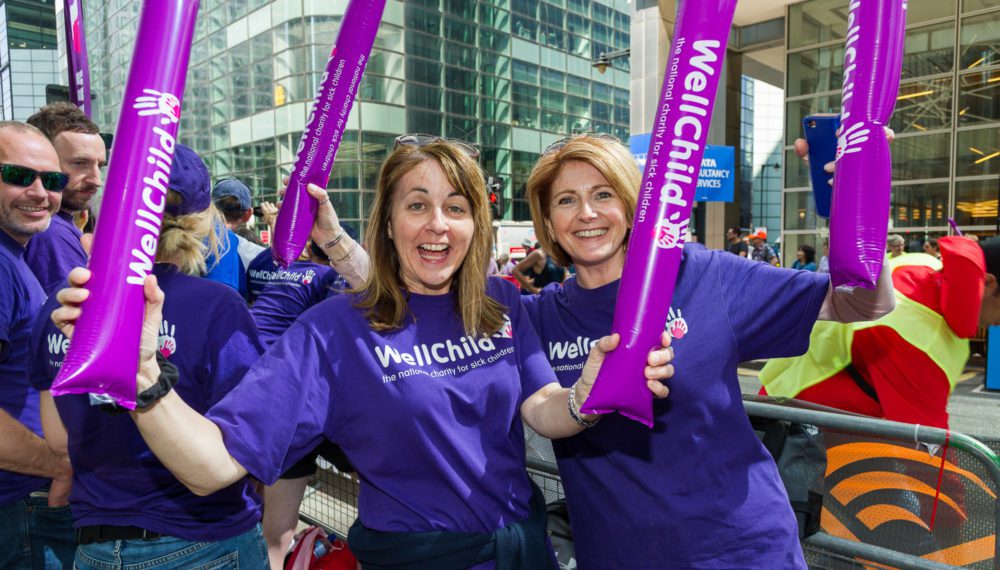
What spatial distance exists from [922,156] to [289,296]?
1693 cm

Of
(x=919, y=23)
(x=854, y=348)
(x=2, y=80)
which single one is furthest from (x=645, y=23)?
(x=854, y=348)

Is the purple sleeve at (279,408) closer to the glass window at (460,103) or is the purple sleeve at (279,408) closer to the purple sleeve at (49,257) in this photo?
the purple sleeve at (49,257)

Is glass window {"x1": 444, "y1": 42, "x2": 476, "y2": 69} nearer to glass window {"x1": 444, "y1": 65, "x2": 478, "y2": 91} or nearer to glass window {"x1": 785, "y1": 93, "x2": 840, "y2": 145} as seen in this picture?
glass window {"x1": 444, "y1": 65, "x2": 478, "y2": 91}

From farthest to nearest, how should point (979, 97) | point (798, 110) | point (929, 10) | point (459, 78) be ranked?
point (459, 78) → point (798, 110) → point (929, 10) → point (979, 97)

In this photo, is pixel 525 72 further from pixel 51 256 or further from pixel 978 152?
pixel 51 256

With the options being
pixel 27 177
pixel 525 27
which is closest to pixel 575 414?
pixel 27 177

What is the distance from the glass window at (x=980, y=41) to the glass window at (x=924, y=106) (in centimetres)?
58

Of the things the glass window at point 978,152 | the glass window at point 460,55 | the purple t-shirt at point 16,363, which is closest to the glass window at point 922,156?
the glass window at point 978,152

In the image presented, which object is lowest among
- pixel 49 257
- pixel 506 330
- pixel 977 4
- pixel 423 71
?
pixel 506 330

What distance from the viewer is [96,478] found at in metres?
1.80

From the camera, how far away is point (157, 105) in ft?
4.17

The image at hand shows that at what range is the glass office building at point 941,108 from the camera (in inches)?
585

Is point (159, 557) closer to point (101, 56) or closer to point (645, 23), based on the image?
point (645, 23)

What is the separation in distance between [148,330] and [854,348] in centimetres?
291
